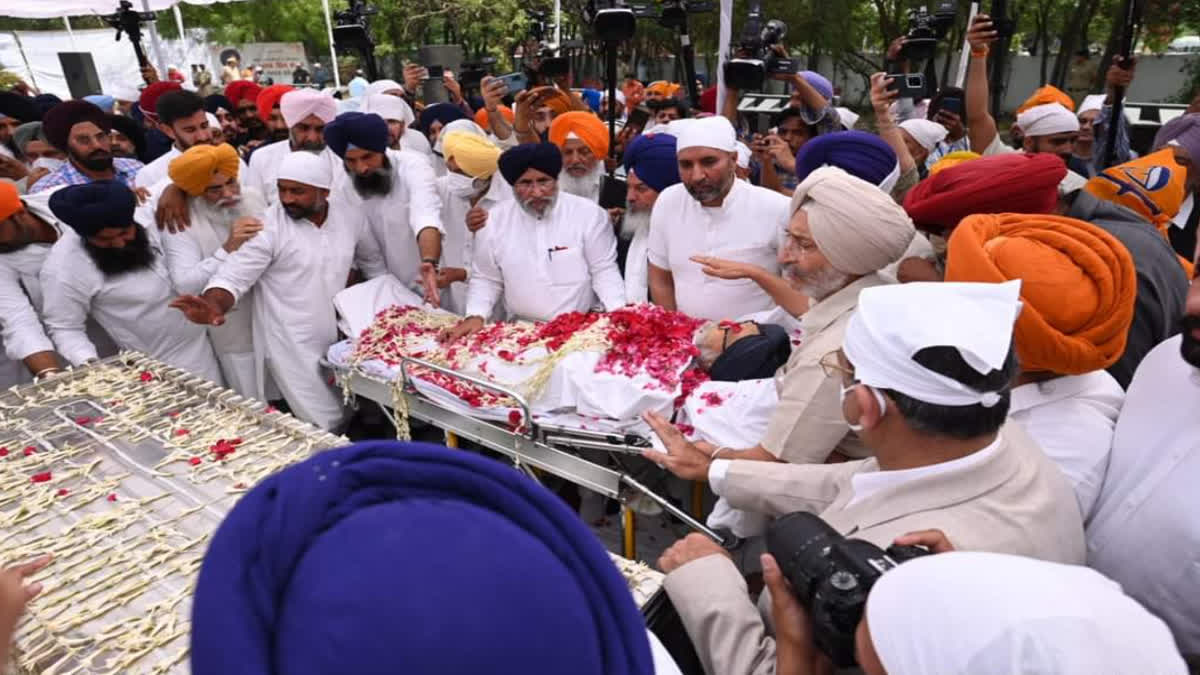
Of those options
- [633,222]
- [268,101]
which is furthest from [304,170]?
[268,101]

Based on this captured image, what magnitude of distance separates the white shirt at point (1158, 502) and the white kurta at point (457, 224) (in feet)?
12.3

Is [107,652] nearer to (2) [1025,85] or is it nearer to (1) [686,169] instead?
(1) [686,169]

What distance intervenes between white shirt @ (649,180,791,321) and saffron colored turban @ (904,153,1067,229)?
98cm

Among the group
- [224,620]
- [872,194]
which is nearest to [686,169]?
[872,194]

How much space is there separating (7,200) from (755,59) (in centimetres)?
428

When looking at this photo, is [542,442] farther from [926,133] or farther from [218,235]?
[926,133]

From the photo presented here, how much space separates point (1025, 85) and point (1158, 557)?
21.5 meters

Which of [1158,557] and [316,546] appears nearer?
[316,546]

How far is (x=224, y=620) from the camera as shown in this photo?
615 mm

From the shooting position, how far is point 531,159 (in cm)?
377

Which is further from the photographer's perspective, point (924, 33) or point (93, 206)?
point (924, 33)

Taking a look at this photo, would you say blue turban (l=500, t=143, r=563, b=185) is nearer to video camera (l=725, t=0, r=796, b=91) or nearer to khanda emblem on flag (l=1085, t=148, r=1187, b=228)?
video camera (l=725, t=0, r=796, b=91)

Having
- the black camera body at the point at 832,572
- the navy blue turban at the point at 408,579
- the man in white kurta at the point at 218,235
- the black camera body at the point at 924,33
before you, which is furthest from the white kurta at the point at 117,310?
the black camera body at the point at 924,33

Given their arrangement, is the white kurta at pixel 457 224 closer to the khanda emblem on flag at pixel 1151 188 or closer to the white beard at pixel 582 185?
the white beard at pixel 582 185
